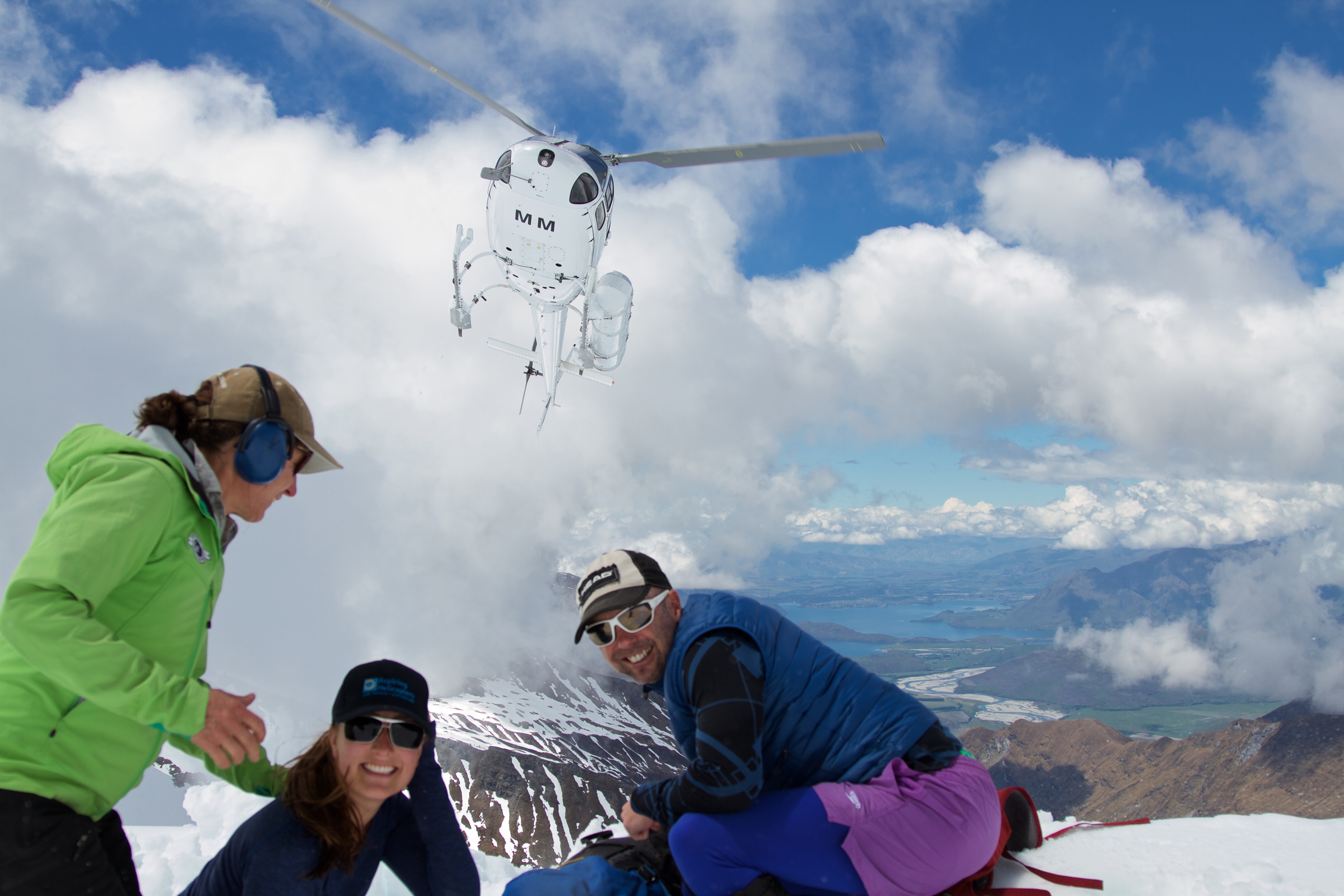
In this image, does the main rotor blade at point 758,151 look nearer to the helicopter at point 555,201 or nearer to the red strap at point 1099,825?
the helicopter at point 555,201

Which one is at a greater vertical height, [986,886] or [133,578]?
[133,578]

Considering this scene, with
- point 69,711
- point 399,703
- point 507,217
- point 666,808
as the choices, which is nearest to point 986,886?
point 666,808

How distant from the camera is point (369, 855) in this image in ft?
10.9

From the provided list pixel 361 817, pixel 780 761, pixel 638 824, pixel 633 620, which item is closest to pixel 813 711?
pixel 780 761

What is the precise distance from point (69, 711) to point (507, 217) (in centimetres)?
1929

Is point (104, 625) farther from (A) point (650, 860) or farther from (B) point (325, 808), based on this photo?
(A) point (650, 860)

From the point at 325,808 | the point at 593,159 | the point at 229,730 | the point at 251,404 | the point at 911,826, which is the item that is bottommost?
the point at 911,826

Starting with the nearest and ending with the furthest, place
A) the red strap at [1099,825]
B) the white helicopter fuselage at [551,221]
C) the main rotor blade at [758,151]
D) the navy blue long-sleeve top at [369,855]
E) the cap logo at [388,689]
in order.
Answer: the navy blue long-sleeve top at [369,855]
the cap logo at [388,689]
the red strap at [1099,825]
the main rotor blade at [758,151]
the white helicopter fuselage at [551,221]

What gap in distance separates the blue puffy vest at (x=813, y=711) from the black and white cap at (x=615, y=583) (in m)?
0.30

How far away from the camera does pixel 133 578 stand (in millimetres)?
2678

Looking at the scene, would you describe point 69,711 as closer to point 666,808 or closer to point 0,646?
point 0,646

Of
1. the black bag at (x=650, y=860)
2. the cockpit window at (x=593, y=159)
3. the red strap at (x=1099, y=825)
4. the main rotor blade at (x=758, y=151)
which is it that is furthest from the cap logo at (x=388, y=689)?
the cockpit window at (x=593, y=159)

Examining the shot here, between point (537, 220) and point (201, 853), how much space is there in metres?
17.5

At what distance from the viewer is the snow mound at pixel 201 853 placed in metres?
5.48
